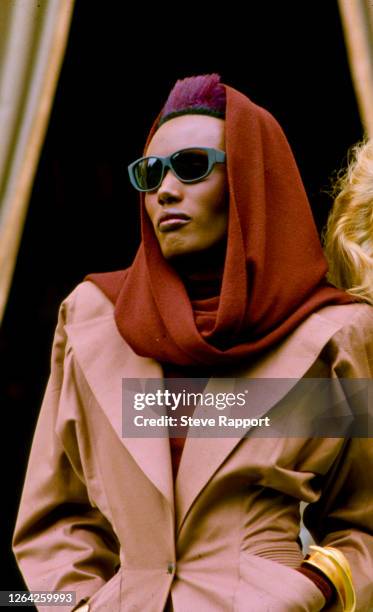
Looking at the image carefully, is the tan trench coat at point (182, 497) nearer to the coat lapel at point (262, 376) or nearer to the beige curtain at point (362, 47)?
the coat lapel at point (262, 376)

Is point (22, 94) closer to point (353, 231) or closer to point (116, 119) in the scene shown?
point (116, 119)

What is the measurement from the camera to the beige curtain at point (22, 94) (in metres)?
2.62

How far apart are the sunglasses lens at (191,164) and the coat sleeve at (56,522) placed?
16.7 inches

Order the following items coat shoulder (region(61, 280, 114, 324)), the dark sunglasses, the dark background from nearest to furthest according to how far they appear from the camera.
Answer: the dark sunglasses < coat shoulder (region(61, 280, 114, 324)) < the dark background

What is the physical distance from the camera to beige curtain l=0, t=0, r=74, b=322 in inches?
103

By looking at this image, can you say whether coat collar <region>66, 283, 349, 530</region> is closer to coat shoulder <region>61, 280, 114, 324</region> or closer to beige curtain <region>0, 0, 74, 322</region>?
coat shoulder <region>61, 280, 114, 324</region>

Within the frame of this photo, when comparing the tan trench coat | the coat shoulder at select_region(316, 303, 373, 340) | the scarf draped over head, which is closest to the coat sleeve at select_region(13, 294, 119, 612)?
the tan trench coat

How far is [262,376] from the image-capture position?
200 centimetres

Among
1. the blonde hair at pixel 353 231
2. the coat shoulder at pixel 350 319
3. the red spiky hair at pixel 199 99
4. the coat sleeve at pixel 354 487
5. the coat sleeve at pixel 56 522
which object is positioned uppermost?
the red spiky hair at pixel 199 99

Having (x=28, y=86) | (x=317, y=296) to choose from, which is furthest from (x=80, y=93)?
(x=317, y=296)

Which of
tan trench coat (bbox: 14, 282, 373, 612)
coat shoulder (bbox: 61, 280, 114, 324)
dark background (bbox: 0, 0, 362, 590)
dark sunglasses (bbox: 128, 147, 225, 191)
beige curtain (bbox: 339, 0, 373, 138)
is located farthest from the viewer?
dark background (bbox: 0, 0, 362, 590)

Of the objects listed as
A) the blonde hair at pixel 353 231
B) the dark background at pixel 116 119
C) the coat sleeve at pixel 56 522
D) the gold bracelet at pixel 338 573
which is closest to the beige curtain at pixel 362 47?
the blonde hair at pixel 353 231

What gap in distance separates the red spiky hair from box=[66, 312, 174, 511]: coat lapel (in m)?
0.42

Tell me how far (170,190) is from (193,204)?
0.05 m
